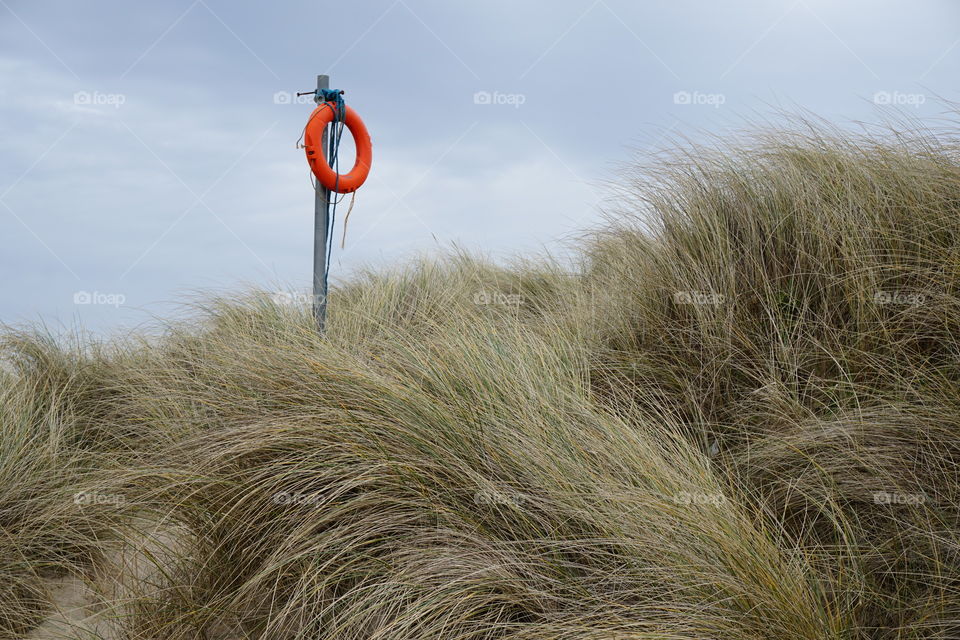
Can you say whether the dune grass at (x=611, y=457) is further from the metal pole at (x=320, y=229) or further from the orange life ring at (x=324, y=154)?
the orange life ring at (x=324, y=154)

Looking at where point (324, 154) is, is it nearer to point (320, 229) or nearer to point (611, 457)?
point (320, 229)

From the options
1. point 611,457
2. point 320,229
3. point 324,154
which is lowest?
point 611,457

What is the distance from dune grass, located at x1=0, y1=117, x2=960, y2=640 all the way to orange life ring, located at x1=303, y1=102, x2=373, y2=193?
1165mm

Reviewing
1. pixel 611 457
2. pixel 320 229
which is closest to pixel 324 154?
pixel 320 229

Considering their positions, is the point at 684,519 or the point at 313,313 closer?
the point at 684,519

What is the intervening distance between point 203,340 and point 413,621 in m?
3.46

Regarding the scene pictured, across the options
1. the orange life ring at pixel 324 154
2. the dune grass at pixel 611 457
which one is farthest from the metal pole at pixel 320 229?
the dune grass at pixel 611 457

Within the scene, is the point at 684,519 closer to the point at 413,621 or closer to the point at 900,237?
the point at 413,621

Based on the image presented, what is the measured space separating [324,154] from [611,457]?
12.1 ft

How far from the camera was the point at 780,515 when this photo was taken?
301cm

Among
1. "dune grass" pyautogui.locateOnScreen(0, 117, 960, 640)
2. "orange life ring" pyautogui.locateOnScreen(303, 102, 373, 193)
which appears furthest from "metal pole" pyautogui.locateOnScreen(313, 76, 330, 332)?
"dune grass" pyautogui.locateOnScreen(0, 117, 960, 640)

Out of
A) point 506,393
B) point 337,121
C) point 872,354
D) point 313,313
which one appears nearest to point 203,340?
point 313,313

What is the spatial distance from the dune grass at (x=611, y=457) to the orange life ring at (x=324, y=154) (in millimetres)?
1165

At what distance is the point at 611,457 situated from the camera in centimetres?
257
